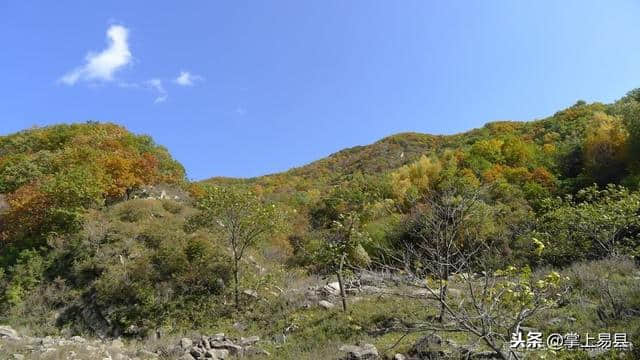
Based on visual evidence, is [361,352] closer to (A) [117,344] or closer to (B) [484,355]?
(B) [484,355]

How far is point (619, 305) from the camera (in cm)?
957

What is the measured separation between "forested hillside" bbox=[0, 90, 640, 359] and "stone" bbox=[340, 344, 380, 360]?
543 mm

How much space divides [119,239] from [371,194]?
12.1 meters

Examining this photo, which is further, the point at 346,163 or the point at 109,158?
the point at 346,163

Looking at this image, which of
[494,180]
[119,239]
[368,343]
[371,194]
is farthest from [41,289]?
[494,180]

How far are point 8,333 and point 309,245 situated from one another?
10027 mm

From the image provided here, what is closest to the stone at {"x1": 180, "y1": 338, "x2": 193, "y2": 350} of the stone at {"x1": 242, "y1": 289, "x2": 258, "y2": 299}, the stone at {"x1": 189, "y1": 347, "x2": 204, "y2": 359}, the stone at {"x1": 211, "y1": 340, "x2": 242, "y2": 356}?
the stone at {"x1": 189, "y1": 347, "x2": 204, "y2": 359}

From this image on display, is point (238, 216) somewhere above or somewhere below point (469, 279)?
above

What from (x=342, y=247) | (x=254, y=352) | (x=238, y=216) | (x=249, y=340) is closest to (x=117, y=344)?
(x=249, y=340)

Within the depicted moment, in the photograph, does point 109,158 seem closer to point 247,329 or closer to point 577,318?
point 247,329

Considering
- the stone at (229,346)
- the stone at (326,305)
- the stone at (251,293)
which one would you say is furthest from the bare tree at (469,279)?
the stone at (251,293)

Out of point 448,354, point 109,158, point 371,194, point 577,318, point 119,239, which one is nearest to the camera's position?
point 448,354

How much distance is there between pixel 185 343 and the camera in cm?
1170

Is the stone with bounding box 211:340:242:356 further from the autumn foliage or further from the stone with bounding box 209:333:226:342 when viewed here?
the autumn foliage
